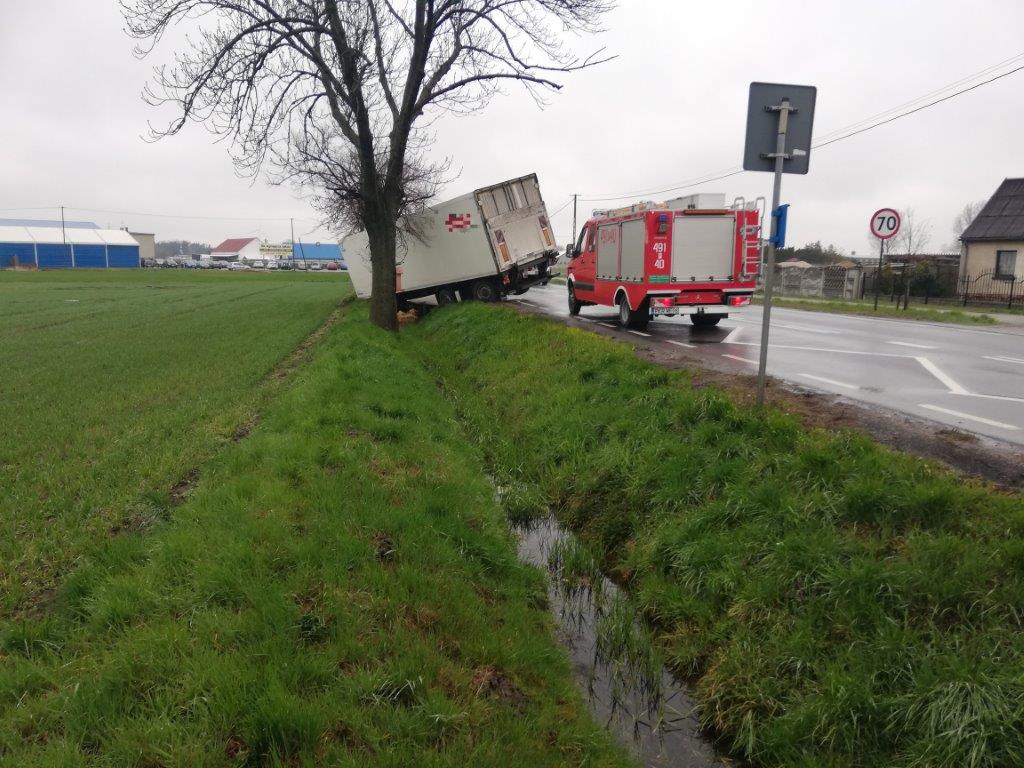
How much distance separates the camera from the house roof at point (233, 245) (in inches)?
5930

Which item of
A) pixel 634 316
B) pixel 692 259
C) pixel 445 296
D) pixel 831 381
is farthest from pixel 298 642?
pixel 445 296

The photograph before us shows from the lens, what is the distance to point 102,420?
25.8 ft

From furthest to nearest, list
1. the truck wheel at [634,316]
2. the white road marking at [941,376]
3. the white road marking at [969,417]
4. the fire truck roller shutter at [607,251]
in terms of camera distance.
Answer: the fire truck roller shutter at [607,251]
the truck wheel at [634,316]
the white road marking at [941,376]
the white road marking at [969,417]

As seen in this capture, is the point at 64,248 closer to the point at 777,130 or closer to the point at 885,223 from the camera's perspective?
the point at 885,223

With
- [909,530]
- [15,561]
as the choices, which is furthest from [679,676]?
[15,561]

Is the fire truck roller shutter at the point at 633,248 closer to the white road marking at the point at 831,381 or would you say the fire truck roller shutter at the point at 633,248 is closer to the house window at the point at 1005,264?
the white road marking at the point at 831,381

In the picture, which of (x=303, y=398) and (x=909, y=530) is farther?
(x=303, y=398)

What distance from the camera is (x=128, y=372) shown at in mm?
11438

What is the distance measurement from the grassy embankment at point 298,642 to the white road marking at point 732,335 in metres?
8.53

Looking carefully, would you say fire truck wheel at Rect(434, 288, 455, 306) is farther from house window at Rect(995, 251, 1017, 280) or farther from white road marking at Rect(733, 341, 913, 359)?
house window at Rect(995, 251, 1017, 280)

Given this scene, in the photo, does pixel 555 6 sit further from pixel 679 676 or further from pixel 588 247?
pixel 679 676

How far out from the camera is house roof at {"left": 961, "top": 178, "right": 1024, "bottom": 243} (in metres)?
31.8

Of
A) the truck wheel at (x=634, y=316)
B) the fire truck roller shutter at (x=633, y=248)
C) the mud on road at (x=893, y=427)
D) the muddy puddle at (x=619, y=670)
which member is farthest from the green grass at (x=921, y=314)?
the muddy puddle at (x=619, y=670)

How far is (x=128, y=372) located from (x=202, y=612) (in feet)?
30.9
